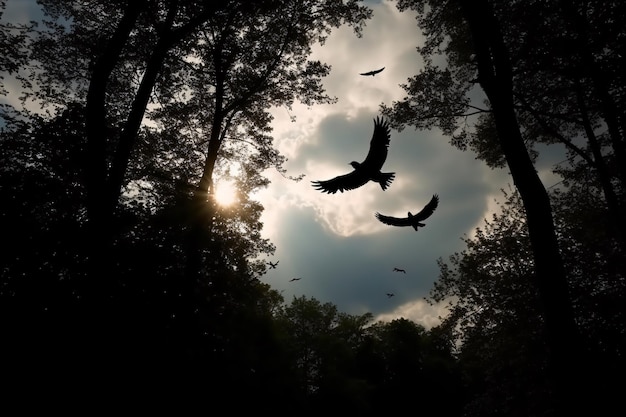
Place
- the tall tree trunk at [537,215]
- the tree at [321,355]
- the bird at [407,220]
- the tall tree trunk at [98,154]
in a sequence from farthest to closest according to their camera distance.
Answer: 1. the tree at [321,355]
2. the bird at [407,220]
3. the tall tree trunk at [98,154]
4. the tall tree trunk at [537,215]

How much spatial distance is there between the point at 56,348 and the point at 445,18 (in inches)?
542

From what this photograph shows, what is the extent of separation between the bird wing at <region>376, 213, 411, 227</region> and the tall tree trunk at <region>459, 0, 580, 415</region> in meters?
2.15

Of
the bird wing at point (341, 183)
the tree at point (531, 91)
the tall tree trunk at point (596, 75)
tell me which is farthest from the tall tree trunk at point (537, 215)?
the tall tree trunk at point (596, 75)

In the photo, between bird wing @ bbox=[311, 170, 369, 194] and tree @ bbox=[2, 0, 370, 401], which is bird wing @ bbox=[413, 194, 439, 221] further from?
tree @ bbox=[2, 0, 370, 401]

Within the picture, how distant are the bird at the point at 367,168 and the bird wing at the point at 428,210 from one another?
3.76 ft

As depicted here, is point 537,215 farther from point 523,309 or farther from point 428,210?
point 523,309

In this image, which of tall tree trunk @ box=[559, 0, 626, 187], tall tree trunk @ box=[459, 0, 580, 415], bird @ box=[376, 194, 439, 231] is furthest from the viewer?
tall tree trunk @ box=[559, 0, 626, 187]

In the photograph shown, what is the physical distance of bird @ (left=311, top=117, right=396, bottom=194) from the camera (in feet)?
20.4

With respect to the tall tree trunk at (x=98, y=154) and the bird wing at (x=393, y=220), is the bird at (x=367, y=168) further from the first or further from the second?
the tall tree trunk at (x=98, y=154)

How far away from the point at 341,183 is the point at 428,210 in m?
2.28

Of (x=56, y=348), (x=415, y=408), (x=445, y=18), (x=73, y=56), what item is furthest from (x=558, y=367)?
(x=415, y=408)

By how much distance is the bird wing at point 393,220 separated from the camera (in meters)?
7.04

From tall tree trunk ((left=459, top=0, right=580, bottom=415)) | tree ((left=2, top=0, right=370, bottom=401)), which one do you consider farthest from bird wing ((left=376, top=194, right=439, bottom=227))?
tree ((left=2, top=0, right=370, bottom=401))

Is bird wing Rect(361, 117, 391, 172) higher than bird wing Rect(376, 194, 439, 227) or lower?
higher
